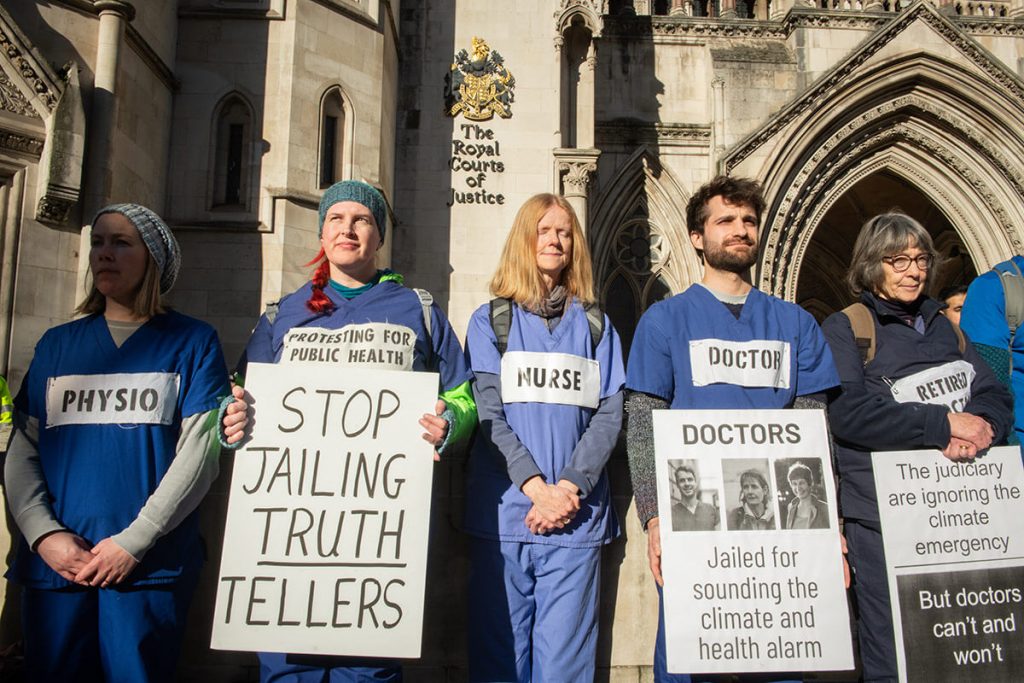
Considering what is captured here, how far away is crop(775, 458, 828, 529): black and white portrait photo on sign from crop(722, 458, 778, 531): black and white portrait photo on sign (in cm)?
4

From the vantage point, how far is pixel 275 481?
250 cm

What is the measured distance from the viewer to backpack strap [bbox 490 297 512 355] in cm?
289

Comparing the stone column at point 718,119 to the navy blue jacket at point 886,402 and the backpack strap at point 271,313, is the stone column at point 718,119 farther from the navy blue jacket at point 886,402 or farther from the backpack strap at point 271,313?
the backpack strap at point 271,313

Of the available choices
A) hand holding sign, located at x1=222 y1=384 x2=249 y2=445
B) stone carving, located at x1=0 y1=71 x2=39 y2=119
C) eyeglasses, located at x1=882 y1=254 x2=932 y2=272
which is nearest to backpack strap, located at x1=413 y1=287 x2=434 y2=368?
hand holding sign, located at x1=222 y1=384 x2=249 y2=445

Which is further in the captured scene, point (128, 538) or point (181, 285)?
point (181, 285)

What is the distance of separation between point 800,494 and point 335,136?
733cm

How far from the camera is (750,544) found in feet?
8.25

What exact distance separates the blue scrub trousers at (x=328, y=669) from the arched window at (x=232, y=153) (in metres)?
6.34

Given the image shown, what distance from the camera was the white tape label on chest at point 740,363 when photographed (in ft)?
8.77

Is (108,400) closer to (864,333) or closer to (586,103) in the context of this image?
(864,333)

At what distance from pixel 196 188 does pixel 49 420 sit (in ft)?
19.6

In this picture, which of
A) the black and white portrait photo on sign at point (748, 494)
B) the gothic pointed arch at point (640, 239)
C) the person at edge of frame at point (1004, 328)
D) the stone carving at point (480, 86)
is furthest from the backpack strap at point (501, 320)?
the gothic pointed arch at point (640, 239)

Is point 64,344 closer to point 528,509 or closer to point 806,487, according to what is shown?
point 528,509

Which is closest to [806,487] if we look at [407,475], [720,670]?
[720,670]
